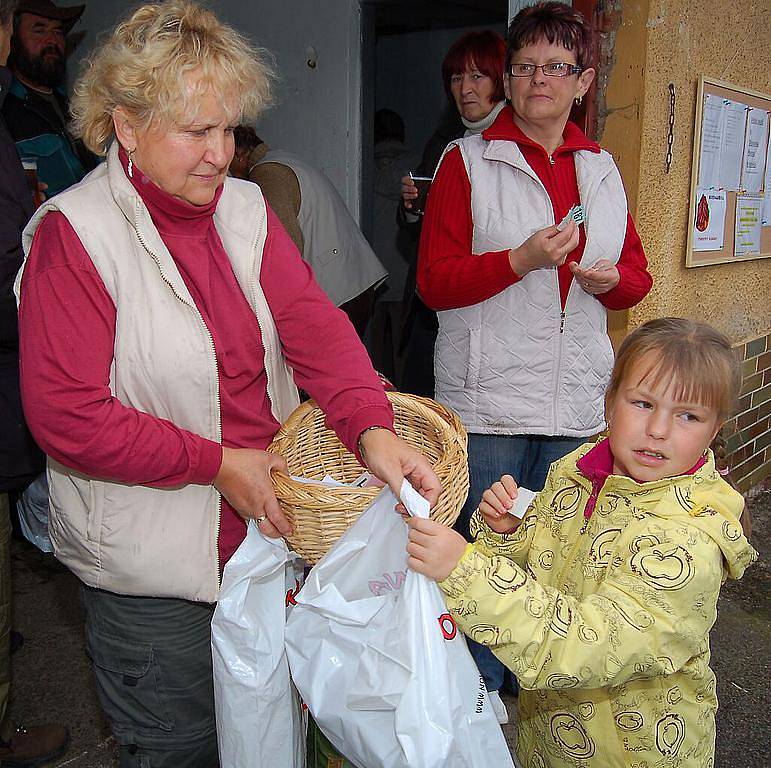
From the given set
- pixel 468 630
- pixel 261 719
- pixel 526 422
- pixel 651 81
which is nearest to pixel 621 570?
pixel 468 630

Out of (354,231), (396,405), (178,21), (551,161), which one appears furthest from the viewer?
(354,231)

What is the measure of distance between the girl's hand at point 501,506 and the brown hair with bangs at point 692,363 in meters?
0.31

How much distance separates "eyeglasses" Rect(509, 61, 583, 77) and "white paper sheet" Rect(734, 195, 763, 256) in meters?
2.04

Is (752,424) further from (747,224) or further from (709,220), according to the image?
(709,220)

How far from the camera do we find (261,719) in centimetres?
169

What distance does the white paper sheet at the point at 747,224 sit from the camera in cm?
423

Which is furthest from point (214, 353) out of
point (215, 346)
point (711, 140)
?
point (711, 140)

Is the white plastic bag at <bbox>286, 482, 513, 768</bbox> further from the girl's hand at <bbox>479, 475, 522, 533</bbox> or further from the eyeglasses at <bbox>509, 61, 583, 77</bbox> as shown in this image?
the eyeglasses at <bbox>509, 61, 583, 77</bbox>

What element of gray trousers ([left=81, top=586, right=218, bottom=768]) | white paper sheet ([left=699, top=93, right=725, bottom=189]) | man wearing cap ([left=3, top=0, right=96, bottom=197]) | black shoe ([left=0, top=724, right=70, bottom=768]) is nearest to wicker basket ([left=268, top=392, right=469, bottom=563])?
gray trousers ([left=81, top=586, right=218, bottom=768])

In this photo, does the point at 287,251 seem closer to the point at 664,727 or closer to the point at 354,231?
the point at 664,727

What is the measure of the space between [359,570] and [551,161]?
58.2 inches

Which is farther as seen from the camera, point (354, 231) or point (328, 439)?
point (354, 231)

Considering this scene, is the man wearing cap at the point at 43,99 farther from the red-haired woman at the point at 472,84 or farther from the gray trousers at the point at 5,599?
the gray trousers at the point at 5,599

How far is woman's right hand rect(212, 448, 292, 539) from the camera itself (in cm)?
166
